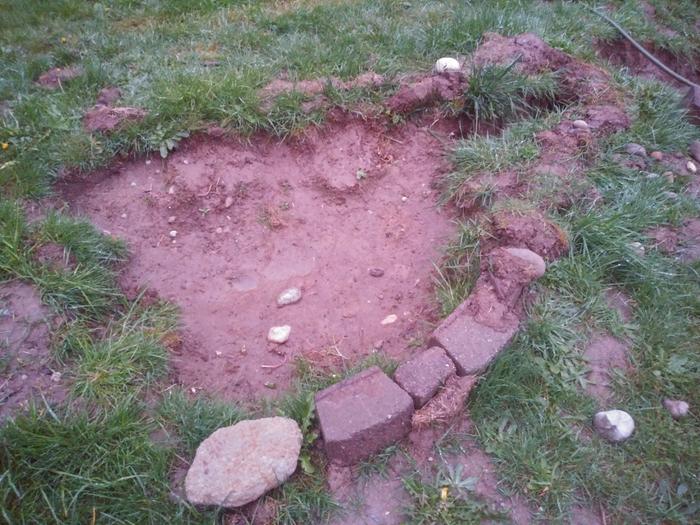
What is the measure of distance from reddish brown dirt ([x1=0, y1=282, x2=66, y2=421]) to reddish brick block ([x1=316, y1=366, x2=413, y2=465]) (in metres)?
1.11

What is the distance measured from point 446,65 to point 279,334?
7.42 feet

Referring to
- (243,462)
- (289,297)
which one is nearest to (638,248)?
(289,297)

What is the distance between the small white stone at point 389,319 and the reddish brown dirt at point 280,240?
2 centimetres

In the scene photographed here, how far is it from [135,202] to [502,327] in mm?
2210

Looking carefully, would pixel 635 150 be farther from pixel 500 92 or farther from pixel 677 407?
pixel 677 407

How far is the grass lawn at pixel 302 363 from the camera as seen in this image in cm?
187

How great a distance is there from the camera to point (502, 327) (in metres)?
2.22

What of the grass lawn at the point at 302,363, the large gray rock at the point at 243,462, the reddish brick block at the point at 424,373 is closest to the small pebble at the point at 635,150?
the grass lawn at the point at 302,363

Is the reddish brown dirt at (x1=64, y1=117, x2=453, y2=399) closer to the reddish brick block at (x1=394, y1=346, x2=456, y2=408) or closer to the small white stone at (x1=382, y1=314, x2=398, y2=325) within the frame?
the small white stone at (x1=382, y1=314, x2=398, y2=325)

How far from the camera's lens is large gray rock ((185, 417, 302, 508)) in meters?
1.78

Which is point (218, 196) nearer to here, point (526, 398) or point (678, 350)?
point (526, 398)

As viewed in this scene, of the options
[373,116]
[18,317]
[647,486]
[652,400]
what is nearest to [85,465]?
[18,317]

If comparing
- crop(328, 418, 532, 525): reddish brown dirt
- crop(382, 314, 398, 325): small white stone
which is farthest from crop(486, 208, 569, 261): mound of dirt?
crop(328, 418, 532, 525): reddish brown dirt

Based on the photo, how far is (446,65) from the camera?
353 centimetres
